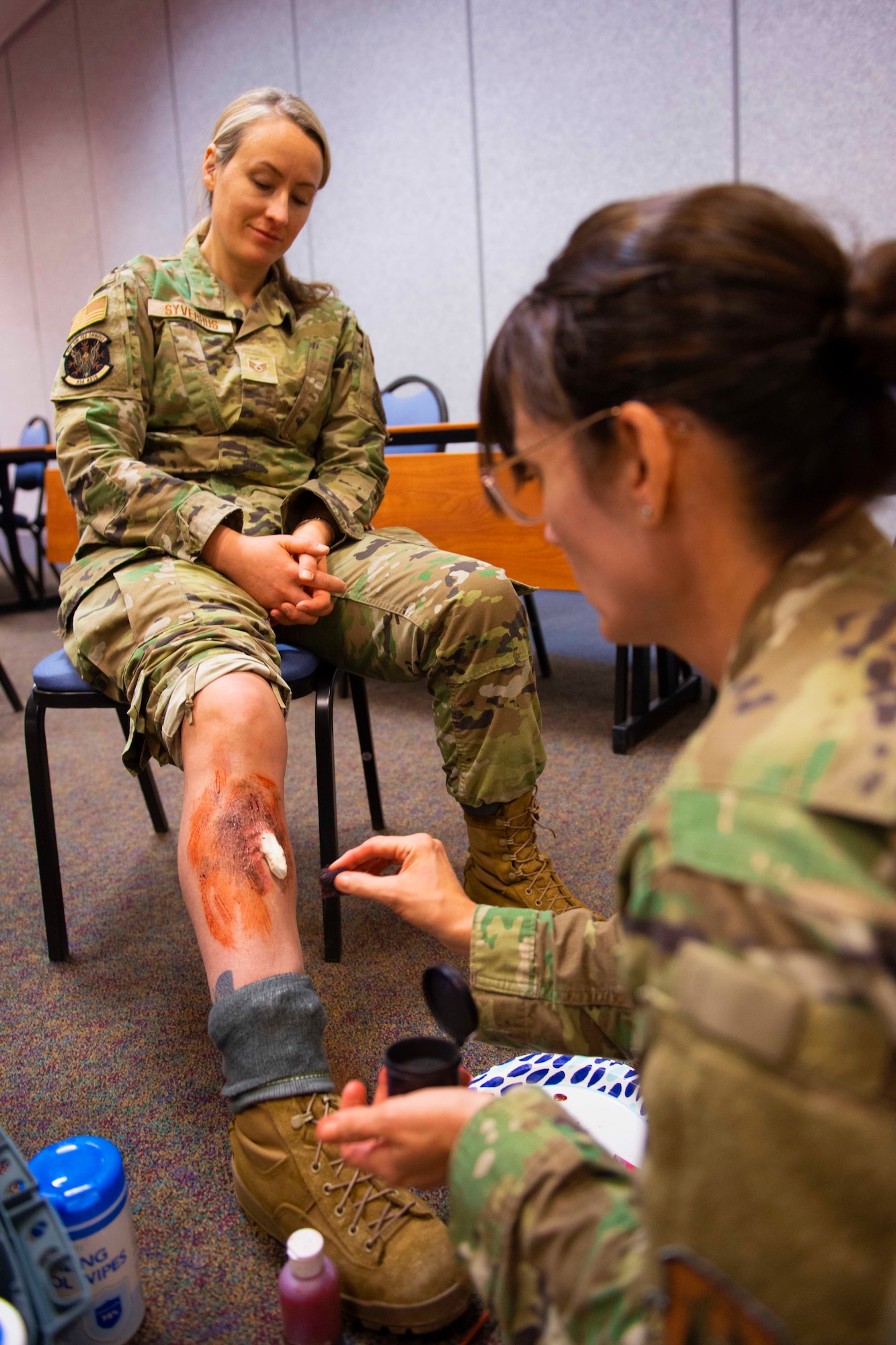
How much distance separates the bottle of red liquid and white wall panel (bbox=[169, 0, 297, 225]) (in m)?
4.64

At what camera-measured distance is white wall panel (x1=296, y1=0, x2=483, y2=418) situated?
13.5ft

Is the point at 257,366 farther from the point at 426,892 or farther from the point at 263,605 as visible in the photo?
A: the point at 426,892

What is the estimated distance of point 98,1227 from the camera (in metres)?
0.78

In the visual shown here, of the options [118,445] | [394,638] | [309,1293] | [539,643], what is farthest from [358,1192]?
[539,643]

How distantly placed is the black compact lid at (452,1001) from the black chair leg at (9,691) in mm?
2363

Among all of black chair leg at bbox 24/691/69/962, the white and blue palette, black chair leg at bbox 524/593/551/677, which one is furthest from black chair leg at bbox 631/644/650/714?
black chair leg at bbox 24/691/69/962

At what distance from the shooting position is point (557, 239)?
3918 millimetres

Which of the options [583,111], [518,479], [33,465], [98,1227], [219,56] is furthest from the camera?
[33,465]

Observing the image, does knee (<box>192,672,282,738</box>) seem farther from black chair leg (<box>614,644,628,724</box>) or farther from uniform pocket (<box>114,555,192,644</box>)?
black chair leg (<box>614,644,628,724</box>)

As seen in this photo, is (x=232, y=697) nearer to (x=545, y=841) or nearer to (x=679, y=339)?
(x=679, y=339)

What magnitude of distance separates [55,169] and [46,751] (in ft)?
20.6

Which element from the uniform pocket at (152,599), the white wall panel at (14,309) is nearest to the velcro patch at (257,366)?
the uniform pocket at (152,599)

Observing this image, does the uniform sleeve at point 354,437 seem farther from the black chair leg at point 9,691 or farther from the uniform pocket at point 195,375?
the black chair leg at point 9,691

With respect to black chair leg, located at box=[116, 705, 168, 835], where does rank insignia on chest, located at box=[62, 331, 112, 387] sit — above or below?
above
